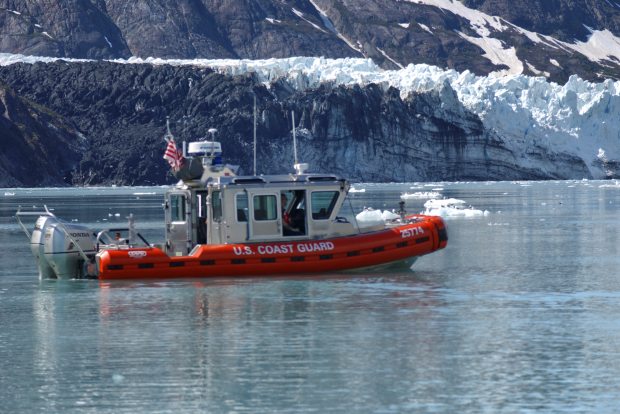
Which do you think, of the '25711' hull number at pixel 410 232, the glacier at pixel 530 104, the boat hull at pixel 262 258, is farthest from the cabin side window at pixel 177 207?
the glacier at pixel 530 104

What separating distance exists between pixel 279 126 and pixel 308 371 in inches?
5830

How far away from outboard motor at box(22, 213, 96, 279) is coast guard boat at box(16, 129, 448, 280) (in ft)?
0.07

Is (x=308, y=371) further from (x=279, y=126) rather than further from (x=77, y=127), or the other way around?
(x=77, y=127)

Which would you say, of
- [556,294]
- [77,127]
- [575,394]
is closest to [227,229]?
[556,294]

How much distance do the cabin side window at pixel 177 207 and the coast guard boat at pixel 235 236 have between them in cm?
2

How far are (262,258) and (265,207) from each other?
3.53 feet

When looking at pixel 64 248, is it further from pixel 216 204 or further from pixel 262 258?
pixel 262 258

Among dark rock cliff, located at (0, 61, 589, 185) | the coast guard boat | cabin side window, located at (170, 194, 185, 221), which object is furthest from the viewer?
dark rock cliff, located at (0, 61, 589, 185)

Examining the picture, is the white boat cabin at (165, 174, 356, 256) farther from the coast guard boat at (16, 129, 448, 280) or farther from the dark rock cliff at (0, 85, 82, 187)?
the dark rock cliff at (0, 85, 82, 187)

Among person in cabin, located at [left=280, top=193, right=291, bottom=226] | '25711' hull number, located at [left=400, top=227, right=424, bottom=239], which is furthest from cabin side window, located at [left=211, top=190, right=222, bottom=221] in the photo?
'25711' hull number, located at [left=400, top=227, right=424, bottom=239]

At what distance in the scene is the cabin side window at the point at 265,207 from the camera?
28266 mm

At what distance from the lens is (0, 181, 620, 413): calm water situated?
16.1 metres

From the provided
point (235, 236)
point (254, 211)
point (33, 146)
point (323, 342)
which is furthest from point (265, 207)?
point (33, 146)

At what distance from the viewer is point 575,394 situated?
637 inches
